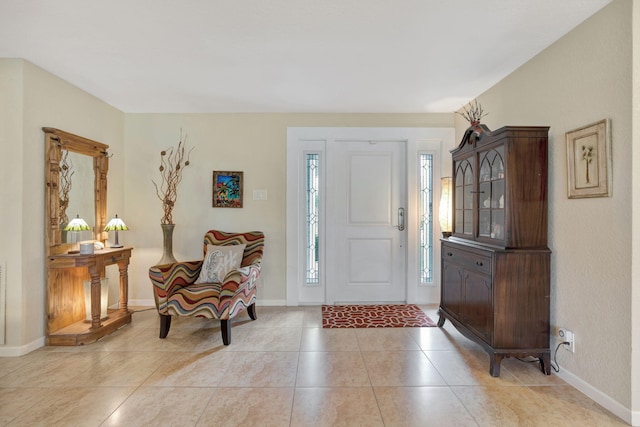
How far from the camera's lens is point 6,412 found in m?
2.00

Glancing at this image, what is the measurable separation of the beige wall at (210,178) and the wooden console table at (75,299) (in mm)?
776

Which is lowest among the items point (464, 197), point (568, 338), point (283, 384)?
point (283, 384)

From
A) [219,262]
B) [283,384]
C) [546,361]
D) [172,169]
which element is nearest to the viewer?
[283,384]

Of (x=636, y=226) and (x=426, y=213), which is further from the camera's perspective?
(x=426, y=213)

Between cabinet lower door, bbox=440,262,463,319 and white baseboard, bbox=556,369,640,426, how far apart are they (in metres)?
0.82

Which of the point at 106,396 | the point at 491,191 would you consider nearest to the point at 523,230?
the point at 491,191

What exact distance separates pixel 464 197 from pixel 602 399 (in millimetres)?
1700

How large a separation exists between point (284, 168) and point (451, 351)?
8.72 ft

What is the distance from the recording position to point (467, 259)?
9.29 feet

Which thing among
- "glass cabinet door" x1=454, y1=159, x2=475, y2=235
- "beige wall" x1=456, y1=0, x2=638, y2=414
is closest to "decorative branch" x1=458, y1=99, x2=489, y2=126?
"glass cabinet door" x1=454, y1=159, x2=475, y2=235

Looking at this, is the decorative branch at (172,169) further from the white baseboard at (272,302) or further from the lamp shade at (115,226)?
the white baseboard at (272,302)

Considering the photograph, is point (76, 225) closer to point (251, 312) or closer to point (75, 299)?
point (75, 299)

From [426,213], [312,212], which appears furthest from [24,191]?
[426,213]

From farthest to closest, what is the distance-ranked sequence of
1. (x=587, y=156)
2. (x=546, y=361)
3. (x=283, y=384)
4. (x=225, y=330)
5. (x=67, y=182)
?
(x=67, y=182) → (x=225, y=330) → (x=546, y=361) → (x=283, y=384) → (x=587, y=156)
